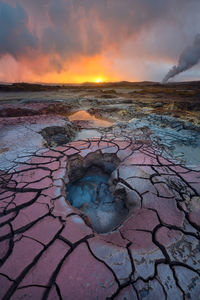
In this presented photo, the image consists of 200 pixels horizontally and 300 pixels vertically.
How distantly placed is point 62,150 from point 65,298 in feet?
6.17

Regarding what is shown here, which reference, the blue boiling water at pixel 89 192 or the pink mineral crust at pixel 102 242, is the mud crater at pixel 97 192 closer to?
the blue boiling water at pixel 89 192

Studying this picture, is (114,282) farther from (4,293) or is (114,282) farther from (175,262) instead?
(4,293)

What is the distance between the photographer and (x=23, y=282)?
35.7 inches

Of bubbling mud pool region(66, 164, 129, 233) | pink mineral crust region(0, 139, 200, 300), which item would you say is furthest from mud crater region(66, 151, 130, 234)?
pink mineral crust region(0, 139, 200, 300)

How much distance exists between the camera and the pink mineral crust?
897 millimetres

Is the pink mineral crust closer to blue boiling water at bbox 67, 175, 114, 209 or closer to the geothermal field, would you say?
the geothermal field

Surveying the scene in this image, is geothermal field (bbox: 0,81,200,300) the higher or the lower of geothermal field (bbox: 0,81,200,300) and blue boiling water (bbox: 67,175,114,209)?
the higher

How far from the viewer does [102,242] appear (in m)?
1.15

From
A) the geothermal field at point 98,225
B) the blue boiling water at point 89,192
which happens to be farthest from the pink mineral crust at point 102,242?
the blue boiling water at point 89,192

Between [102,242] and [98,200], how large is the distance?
2.56 ft

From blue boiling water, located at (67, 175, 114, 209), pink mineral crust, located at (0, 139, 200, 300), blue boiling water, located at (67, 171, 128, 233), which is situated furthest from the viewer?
blue boiling water, located at (67, 175, 114, 209)

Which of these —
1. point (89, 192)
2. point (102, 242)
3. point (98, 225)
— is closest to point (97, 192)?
point (89, 192)

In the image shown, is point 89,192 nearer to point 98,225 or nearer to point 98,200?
point 98,200

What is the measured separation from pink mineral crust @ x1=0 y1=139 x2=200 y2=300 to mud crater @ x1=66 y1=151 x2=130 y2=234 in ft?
0.53
